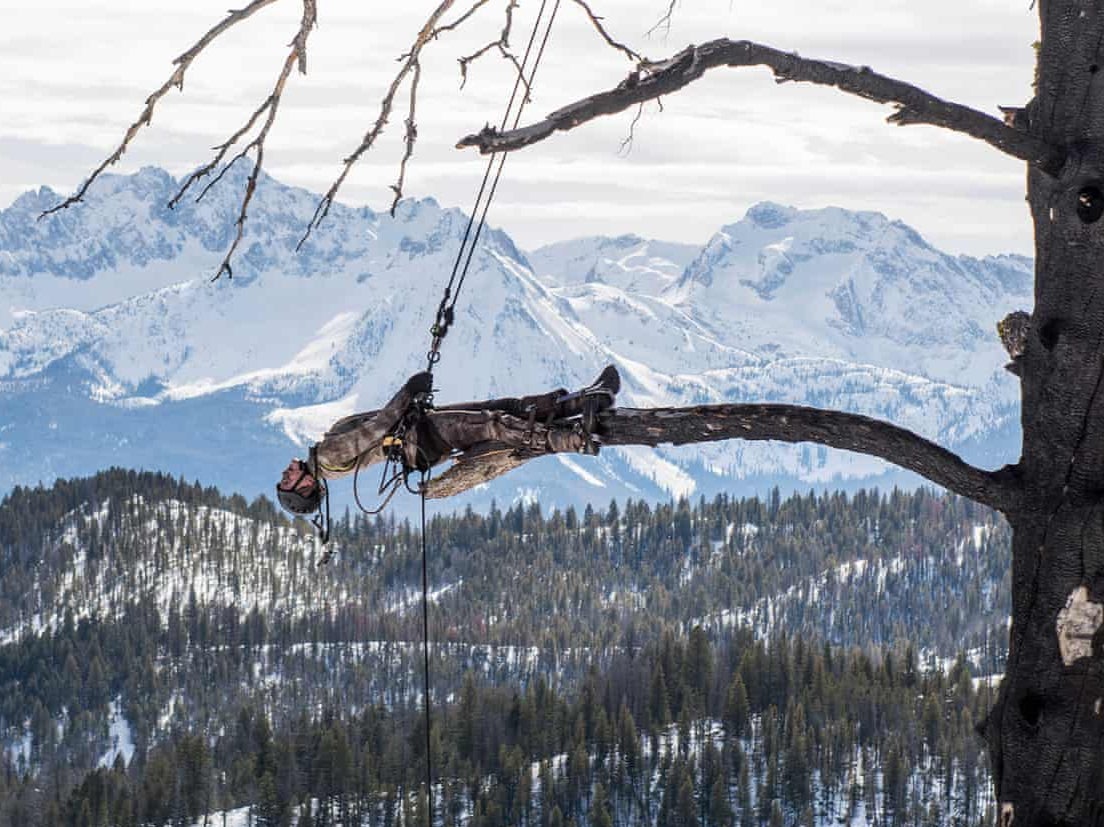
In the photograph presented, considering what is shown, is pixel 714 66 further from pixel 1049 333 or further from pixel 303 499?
pixel 303 499

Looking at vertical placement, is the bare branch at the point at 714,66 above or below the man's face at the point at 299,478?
above

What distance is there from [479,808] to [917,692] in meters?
56.2

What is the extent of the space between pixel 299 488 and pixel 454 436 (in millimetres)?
1426

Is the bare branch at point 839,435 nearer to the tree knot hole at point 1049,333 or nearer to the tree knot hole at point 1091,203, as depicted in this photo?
the tree knot hole at point 1049,333

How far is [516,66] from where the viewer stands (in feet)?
27.2

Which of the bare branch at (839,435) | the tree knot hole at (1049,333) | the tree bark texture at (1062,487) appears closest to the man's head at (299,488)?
the bare branch at (839,435)

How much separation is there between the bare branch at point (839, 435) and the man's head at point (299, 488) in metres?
3.20

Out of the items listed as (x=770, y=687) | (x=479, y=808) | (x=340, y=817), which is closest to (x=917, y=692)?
(x=770, y=687)

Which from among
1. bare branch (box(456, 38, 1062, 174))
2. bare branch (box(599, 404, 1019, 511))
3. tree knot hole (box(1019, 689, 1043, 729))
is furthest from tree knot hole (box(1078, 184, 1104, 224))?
tree knot hole (box(1019, 689, 1043, 729))

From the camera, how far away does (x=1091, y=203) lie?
22.7 feet

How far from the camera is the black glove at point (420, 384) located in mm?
9242

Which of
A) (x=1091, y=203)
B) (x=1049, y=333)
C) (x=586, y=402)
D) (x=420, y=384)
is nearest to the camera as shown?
(x=1091, y=203)

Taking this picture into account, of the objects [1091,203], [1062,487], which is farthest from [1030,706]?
[1091,203]

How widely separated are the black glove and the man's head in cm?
106
